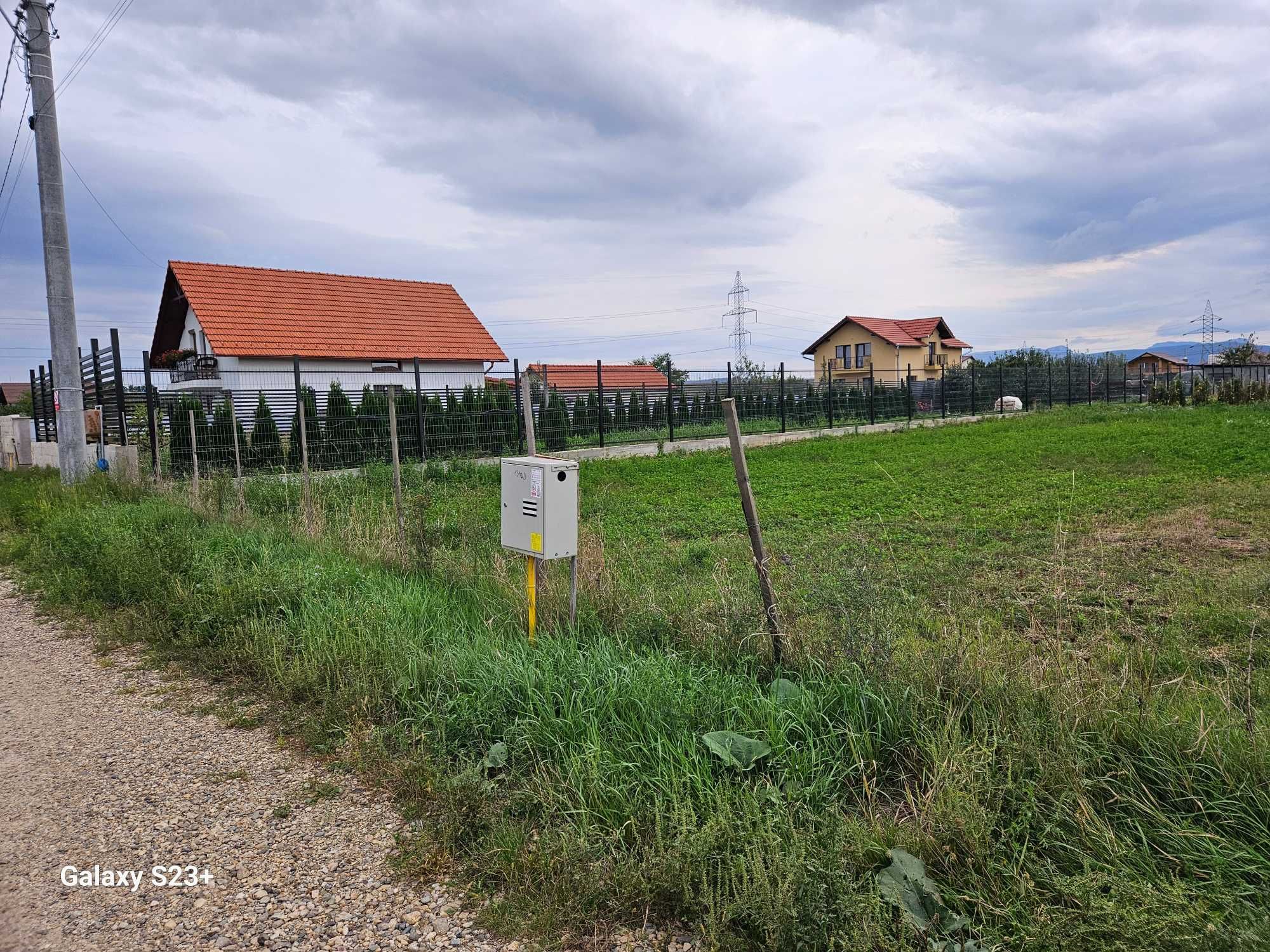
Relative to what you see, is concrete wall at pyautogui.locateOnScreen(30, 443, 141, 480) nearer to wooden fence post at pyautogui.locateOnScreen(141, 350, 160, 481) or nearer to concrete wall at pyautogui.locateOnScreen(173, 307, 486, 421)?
wooden fence post at pyautogui.locateOnScreen(141, 350, 160, 481)

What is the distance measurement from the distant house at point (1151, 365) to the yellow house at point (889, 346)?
11859mm

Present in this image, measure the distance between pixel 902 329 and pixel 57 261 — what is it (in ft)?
189

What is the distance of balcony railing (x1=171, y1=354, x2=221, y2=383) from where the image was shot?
875 inches

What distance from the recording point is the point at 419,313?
30641mm

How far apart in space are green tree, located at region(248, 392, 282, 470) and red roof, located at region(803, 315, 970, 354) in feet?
161

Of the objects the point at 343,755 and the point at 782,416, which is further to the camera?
the point at 782,416

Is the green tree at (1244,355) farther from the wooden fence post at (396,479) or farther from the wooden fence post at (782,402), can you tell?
the wooden fence post at (396,479)

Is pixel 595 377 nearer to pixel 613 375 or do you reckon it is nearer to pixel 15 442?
pixel 613 375

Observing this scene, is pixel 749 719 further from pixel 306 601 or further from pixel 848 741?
pixel 306 601

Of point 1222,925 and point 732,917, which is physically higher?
point 1222,925

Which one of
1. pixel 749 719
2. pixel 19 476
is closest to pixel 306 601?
pixel 749 719

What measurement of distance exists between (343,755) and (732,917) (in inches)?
79.8

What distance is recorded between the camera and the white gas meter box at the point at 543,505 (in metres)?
4.20

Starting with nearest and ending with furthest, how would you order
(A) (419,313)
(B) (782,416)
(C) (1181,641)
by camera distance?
(C) (1181,641)
(B) (782,416)
(A) (419,313)
